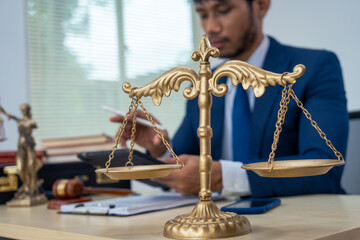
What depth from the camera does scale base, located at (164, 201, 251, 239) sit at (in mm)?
666

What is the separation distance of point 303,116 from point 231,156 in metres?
0.37

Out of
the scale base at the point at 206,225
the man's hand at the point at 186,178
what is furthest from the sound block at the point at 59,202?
the scale base at the point at 206,225

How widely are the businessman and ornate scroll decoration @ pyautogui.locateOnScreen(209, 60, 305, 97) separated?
0.53 metres

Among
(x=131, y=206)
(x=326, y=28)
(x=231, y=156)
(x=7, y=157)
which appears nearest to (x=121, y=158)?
(x=131, y=206)

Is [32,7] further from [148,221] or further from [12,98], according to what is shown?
[148,221]

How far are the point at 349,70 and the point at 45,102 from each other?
1.92 m

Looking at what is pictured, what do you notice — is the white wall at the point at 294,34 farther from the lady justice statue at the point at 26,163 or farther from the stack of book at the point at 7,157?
the lady justice statue at the point at 26,163

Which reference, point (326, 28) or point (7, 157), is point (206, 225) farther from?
point (326, 28)

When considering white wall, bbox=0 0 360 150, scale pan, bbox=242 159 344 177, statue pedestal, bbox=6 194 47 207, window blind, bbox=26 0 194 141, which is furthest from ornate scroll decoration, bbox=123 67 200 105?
window blind, bbox=26 0 194 141

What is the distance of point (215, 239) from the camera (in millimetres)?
667

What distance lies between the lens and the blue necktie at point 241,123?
170 cm

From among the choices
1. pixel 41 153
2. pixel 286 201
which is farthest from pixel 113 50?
pixel 286 201

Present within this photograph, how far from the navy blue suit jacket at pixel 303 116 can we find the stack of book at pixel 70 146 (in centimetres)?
45

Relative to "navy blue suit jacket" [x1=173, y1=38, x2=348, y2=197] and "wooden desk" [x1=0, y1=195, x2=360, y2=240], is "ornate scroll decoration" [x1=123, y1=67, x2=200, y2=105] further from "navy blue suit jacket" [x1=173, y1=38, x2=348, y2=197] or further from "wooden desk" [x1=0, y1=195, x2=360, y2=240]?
"navy blue suit jacket" [x1=173, y1=38, x2=348, y2=197]
